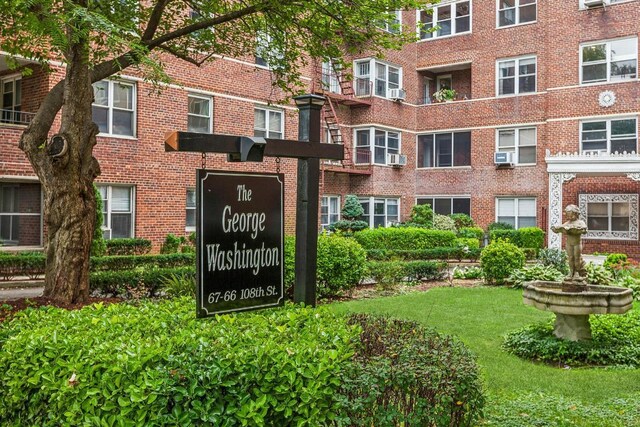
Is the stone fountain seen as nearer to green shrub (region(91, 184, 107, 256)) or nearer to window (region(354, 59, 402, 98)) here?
green shrub (region(91, 184, 107, 256))

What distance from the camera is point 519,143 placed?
90.9ft

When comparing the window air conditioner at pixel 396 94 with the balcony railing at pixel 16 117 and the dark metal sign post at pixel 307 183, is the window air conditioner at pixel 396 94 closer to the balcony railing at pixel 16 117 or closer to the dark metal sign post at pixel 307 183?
the balcony railing at pixel 16 117

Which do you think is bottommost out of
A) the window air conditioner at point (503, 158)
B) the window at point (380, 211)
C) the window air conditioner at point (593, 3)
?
the window at point (380, 211)

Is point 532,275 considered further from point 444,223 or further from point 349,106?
point 349,106

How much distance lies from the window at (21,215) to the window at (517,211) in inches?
751

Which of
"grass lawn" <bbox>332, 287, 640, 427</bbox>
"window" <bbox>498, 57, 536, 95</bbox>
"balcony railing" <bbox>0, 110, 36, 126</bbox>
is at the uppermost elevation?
"window" <bbox>498, 57, 536, 95</bbox>

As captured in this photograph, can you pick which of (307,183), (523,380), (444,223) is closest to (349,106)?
(444,223)

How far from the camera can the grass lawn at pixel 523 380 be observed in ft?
18.1

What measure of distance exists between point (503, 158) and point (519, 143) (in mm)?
1087

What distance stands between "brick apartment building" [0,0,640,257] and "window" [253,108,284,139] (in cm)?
5

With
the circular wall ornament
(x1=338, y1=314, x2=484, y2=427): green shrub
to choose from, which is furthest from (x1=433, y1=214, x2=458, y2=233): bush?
(x1=338, y1=314, x2=484, y2=427): green shrub

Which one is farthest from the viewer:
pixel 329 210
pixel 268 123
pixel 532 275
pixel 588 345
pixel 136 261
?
pixel 329 210

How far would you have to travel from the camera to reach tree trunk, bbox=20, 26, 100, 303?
8547mm

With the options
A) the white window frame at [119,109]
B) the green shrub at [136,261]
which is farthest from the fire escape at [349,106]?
the green shrub at [136,261]
